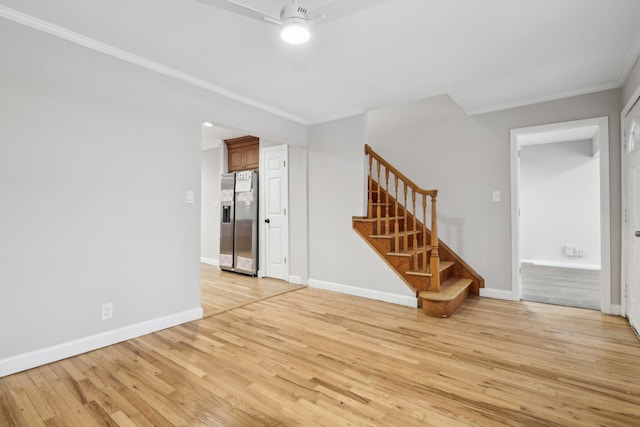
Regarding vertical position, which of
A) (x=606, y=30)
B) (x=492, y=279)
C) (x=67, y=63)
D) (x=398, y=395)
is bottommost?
(x=398, y=395)

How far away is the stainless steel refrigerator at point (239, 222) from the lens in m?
5.25

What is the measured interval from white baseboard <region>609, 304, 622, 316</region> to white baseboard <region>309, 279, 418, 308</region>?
1957 millimetres

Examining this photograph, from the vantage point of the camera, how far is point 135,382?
199 cm

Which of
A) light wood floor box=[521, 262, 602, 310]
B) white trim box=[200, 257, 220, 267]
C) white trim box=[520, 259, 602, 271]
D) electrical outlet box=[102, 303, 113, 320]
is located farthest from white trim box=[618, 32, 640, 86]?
white trim box=[200, 257, 220, 267]

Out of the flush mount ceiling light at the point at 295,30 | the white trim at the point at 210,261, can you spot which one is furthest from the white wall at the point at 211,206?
the flush mount ceiling light at the point at 295,30

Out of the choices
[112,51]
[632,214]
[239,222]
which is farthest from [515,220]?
[112,51]

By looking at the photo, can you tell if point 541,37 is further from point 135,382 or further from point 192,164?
point 135,382

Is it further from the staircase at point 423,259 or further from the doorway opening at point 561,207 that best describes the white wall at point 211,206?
the doorway opening at point 561,207

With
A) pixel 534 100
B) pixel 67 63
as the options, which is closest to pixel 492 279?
pixel 534 100

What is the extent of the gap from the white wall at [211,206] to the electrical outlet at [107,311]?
358cm

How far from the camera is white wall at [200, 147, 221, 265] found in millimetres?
6227

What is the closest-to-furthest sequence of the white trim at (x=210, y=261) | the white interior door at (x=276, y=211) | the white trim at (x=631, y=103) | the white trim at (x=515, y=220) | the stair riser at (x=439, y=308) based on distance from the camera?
the white trim at (x=631, y=103), the stair riser at (x=439, y=308), the white trim at (x=515, y=220), the white interior door at (x=276, y=211), the white trim at (x=210, y=261)

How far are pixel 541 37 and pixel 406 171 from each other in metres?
2.54

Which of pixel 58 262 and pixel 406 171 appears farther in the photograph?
pixel 406 171
